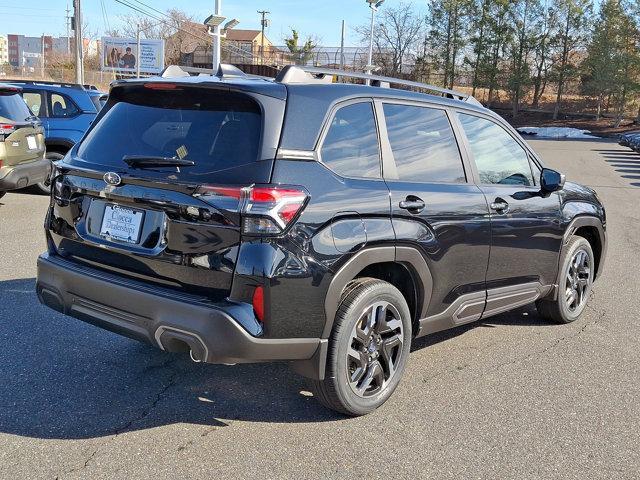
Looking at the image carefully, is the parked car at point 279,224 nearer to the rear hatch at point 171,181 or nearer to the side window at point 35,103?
the rear hatch at point 171,181

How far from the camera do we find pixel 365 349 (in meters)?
3.76

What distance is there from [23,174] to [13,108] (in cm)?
97

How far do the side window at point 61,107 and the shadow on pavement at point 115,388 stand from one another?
24.9ft

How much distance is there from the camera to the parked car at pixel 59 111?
11.6 m

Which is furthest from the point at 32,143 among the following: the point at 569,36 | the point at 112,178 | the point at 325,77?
the point at 569,36

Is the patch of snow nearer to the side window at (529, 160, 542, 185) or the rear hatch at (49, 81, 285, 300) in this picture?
the side window at (529, 160, 542, 185)

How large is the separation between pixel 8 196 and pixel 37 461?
9236mm

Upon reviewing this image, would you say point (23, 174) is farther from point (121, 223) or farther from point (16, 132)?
point (121, 223)

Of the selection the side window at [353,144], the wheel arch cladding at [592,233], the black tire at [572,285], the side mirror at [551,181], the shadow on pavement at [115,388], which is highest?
the side window at [353,144]

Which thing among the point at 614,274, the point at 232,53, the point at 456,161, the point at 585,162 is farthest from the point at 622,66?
A: the point at 456,161

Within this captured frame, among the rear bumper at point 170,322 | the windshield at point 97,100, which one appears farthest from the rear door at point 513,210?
the windshield at point 97,100

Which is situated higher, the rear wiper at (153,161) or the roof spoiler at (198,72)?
the roof spoiler at (198,72)

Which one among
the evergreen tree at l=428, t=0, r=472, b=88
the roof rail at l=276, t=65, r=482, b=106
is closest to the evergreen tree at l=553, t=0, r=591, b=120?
the evergreen tree at l=428, t=0, r=472, b=88

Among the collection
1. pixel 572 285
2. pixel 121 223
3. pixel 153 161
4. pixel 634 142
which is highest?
pixel 153 161
